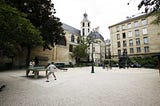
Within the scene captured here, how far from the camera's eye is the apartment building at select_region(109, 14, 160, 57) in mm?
47219

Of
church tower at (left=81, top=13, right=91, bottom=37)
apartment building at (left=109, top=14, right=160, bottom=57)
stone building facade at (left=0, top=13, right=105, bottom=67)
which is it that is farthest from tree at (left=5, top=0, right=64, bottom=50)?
church tower at (left=81, top=13, right=91, bottom=37)

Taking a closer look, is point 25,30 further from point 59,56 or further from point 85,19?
point 85,19

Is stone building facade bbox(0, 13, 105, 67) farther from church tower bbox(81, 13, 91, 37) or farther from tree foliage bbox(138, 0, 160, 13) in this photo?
tree foliage bbox(138, 0, 160, 13)

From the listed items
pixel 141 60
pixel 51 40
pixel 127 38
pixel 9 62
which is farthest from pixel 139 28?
pixel 9 62

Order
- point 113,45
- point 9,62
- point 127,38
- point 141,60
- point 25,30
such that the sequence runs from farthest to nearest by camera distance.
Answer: point 113,45 < point 127,38 < point 141,60 < point 9,62 < point 25,30

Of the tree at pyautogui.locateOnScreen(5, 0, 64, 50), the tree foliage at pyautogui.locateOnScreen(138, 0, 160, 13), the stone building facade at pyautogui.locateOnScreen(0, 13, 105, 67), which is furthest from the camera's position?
the stone building facade at pyautogui.locateOnScreen(0, 13, 105, 67)

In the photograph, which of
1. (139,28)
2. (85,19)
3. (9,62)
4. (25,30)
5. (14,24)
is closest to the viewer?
(14,24)

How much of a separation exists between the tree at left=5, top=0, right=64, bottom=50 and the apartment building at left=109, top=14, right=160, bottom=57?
30731 mm

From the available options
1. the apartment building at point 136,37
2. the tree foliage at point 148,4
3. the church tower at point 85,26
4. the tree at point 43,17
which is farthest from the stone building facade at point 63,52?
the tree foliage at point 148,4

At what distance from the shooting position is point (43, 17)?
28.1 m

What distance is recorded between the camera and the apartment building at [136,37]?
155 ft

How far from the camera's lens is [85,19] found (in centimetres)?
7619

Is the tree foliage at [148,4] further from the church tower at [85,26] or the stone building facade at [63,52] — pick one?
the church tower at [85,26]

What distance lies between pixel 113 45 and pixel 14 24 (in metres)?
52.6
